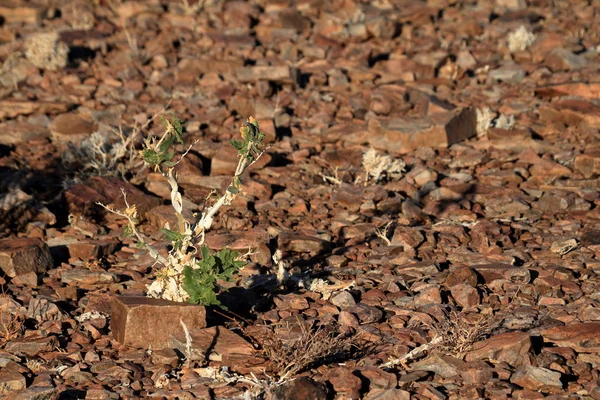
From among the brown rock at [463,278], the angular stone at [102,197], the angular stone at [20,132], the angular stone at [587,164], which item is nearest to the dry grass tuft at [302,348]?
the brown rock at [463,278]

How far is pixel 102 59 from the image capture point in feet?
39.0

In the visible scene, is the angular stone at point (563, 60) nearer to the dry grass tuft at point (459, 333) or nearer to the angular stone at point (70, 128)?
the angular stone at point (70, 128)

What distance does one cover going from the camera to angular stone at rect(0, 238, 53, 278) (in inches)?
261

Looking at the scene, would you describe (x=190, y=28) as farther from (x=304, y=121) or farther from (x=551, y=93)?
(x=551, y=93)

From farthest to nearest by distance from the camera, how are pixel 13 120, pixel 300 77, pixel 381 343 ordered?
pixel 300 77
pixel 13 120
pixel 381 343

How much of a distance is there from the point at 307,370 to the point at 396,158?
4.22 m

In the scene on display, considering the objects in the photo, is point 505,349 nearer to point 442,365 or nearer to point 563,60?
point 442,365

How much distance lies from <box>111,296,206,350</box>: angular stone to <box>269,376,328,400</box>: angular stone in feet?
2.85

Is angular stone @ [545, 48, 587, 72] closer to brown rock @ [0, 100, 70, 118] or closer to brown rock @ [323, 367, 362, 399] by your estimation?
brown rock @ [0, 100, 70, 118]

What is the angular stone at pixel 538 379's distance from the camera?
16.6ft

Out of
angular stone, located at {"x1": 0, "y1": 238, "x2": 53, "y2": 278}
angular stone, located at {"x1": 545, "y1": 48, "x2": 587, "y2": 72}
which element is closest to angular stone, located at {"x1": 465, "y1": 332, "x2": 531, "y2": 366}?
angular stone, located at {"x1": 0, "y1": 238, "x2": 53, "y2": 278}

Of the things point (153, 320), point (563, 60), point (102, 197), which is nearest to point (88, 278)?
point (153, 320)

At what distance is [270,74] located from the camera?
36.0 ft

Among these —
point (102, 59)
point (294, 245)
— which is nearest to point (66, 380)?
point (294, 245)
